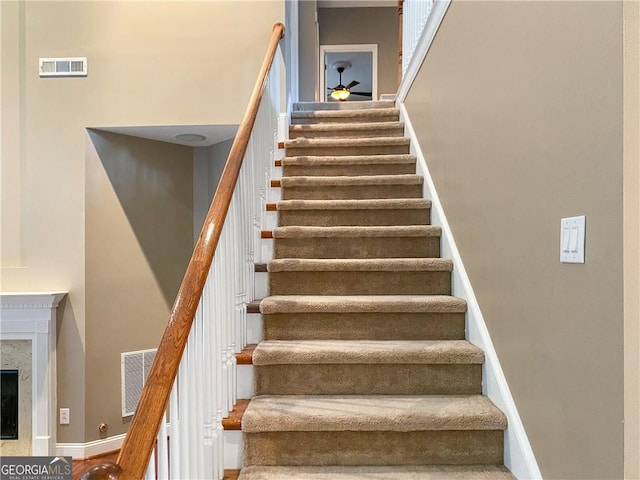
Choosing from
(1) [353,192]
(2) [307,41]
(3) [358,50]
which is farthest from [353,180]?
(3) [358,50]

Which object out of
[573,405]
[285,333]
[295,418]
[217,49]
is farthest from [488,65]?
[217,49]

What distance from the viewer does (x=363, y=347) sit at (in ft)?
5.85

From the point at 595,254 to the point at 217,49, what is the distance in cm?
331

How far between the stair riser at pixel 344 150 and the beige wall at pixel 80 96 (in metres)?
0.64

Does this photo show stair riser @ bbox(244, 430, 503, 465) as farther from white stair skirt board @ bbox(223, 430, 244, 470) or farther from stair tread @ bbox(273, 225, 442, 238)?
stair tread @ bbox(273, 225, 442, 238)

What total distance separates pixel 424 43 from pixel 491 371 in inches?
81.3

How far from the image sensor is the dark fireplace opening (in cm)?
358

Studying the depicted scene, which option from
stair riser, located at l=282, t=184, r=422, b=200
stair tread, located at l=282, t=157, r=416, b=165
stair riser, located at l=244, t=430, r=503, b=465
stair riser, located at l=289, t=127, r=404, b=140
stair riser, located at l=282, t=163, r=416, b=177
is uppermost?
stair riser, located at l=289, t=127, r=404, b=140

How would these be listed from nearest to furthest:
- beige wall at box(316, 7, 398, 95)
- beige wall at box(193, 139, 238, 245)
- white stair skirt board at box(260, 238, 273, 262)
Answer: white stair skirt board at box(260, 238, 273, 262), beige wall at box(193, 139, 238, 245), beige wall at box(316, 7, 398, 95)

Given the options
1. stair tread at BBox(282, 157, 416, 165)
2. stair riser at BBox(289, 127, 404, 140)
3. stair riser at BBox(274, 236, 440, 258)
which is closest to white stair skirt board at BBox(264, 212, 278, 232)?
stair riser at BBox(274, 236, 440, 258)

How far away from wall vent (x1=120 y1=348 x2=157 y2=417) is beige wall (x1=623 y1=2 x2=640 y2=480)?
3.75 metres

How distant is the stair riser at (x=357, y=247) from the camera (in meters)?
2.36

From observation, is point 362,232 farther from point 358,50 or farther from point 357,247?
point 358,50

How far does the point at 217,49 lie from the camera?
355cm
